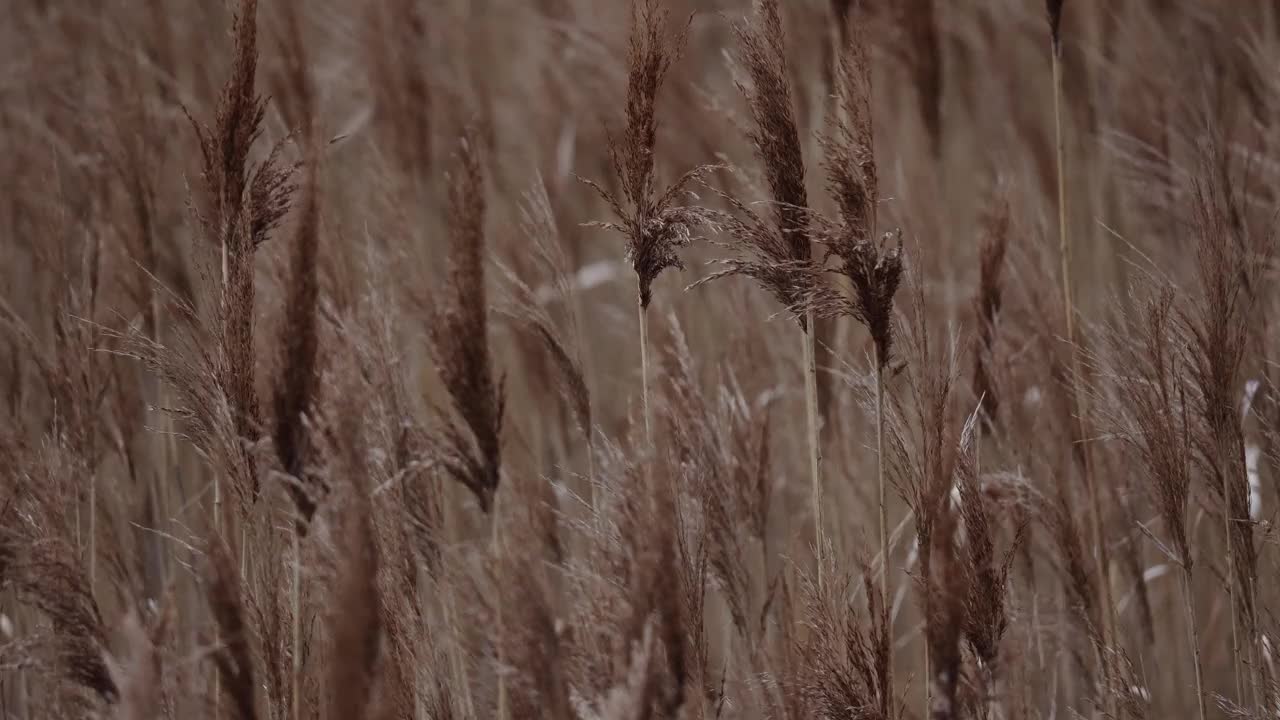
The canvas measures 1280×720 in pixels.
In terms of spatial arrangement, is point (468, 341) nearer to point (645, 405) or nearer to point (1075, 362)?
point (645, 405)

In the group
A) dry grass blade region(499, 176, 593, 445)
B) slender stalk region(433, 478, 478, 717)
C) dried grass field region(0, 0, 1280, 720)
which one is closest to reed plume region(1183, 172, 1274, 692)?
dried grass field region(0, 0, 1280, 720)

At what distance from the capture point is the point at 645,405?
5.02 ft

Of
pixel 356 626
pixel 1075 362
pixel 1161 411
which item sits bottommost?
pixel 356 626

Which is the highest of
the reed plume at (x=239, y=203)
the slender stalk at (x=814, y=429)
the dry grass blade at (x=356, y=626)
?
the reed plume at (x=239, y=203)

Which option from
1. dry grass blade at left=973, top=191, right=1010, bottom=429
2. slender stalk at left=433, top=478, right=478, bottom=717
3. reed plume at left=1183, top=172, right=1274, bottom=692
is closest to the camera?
reed plume at left=1183, top=172, right=1274, bottom=692

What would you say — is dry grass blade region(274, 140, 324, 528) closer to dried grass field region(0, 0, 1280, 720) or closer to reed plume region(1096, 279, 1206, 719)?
dried grass field region(0, 0, 1280, 720)

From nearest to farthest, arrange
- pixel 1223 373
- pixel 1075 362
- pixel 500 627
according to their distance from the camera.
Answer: pixel 500 627 → pixel 1223 373 → pixel 1075 362

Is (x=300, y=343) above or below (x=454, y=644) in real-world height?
above

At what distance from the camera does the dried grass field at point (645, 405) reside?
130 centimetres

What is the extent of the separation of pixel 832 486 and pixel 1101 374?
2.27 ft

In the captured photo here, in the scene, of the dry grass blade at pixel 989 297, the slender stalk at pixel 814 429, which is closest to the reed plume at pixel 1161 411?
the dry grass blade at pixel 989 297

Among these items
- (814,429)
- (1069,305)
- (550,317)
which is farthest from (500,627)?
(1069,305)

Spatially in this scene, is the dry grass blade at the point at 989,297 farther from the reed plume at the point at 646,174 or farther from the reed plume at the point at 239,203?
the reed plume at the point at 239,203

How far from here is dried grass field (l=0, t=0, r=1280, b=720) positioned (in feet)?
4.25
